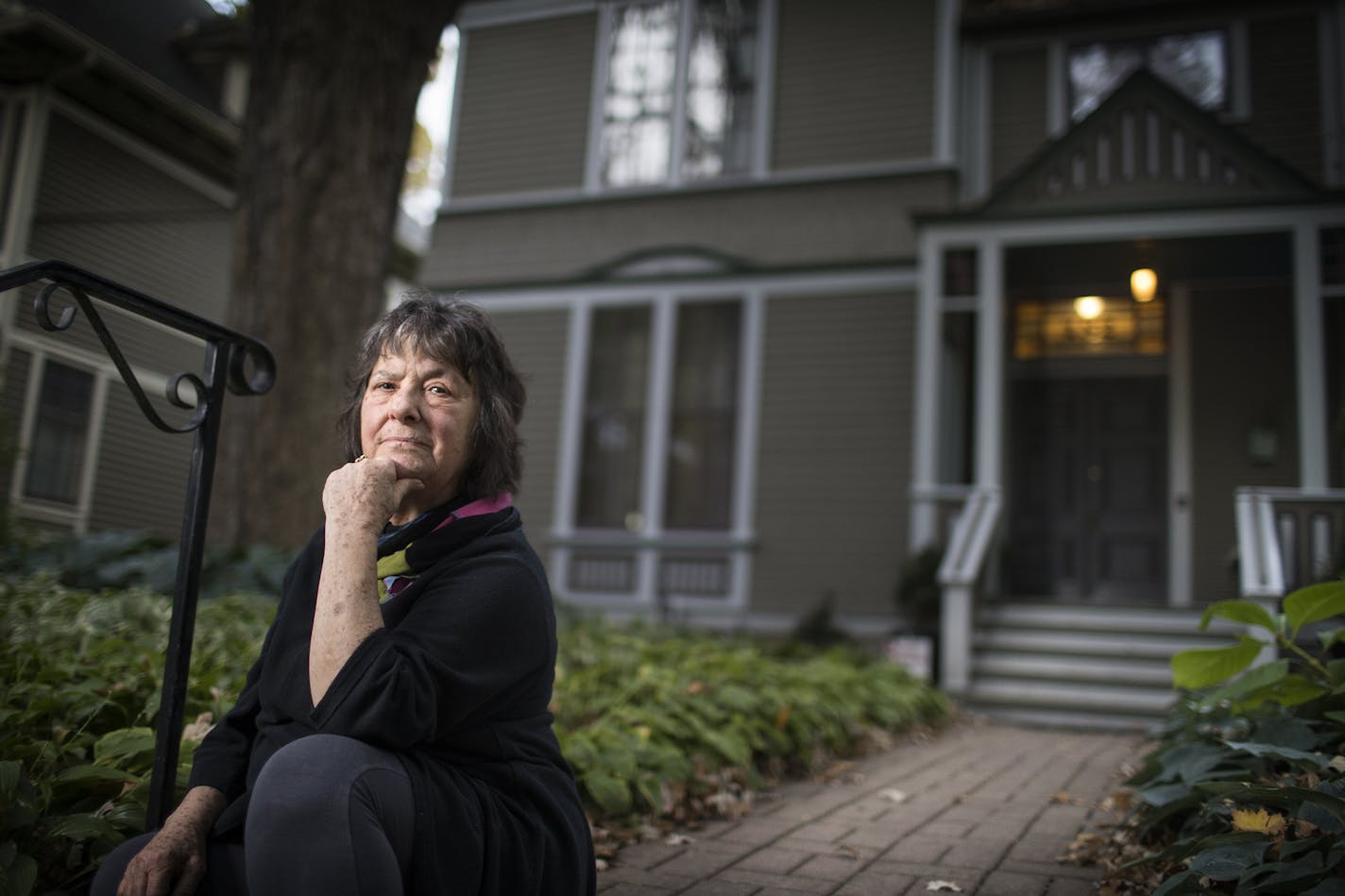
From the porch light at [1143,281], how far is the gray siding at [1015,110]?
1.64 metres

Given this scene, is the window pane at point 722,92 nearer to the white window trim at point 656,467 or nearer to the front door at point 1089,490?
the white window trim at point 656,467

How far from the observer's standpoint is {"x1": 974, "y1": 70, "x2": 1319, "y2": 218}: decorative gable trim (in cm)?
816

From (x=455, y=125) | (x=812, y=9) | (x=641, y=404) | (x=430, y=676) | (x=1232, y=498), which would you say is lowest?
(x=430, y=676)

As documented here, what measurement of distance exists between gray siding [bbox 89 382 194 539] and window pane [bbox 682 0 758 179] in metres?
5.99

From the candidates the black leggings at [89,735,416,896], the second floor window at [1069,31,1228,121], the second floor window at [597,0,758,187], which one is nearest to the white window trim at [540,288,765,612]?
the second floor window at [597,0,758,187]

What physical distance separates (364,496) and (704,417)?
876cm

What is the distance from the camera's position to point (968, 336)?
31.3 feet

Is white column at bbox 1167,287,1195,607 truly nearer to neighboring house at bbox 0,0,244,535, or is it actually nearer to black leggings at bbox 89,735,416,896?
neighboring house at bbox 0,0,244,535

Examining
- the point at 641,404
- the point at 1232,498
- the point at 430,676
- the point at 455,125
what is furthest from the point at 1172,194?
the point at 430,676

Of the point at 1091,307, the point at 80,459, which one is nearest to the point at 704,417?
the point at 1091,307

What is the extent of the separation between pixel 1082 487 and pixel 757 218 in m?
3.85

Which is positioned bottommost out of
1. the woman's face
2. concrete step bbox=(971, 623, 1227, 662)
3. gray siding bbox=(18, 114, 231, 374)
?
concrete step bbox=(971, 623, 1227, 662)

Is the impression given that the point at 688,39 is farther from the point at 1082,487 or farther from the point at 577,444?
the point at 1082,487

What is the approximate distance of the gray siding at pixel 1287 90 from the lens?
934 centimetres
